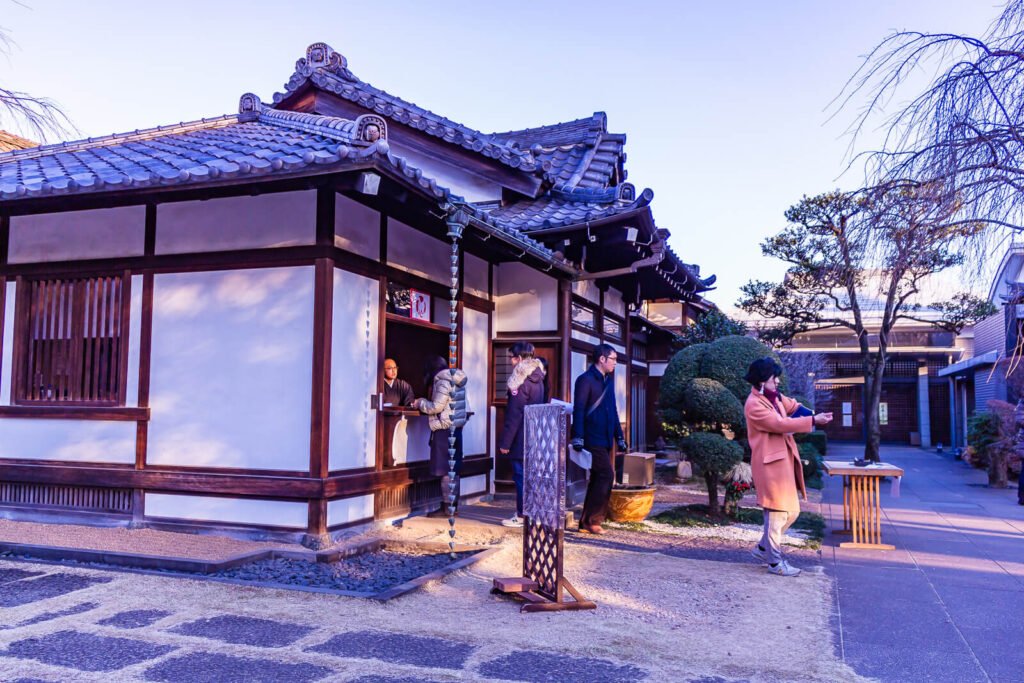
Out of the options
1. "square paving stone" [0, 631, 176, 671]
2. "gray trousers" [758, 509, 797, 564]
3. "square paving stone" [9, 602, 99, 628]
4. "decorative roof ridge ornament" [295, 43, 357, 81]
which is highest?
"decorative roof ridge ornament" [295, 43, 357, 81]

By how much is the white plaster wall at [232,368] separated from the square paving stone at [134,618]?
2.06 m

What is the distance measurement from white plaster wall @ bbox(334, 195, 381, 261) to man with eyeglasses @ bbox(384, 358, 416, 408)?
5.33ft

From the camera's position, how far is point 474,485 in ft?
32.9

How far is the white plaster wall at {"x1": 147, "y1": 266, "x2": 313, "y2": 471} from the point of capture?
7.12 m

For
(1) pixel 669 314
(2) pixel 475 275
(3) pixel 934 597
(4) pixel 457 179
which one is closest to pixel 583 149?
(4) pixel 457 179

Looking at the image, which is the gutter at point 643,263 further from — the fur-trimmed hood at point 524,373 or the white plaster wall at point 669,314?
the white plaster wall at point 669,314

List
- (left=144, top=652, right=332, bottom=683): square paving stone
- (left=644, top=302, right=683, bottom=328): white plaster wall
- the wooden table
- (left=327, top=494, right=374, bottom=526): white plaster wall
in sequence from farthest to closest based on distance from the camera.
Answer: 1. (left=644, top=302, right=683, bottom=328): white plaster wall
2. the wooden table
3. (left=327, top=494, right=374, bottom=526): white plaster wall
4. (left=144, top=652, right=332, bottom=683): square paving stone

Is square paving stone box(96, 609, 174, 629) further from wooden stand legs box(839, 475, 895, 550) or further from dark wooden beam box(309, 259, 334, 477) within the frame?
wooden stand legs box(839, 475, 895, 550)

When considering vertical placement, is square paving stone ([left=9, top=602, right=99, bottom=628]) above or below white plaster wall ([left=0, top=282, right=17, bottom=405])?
below

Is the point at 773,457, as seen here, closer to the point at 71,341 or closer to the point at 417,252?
the point at 417,252

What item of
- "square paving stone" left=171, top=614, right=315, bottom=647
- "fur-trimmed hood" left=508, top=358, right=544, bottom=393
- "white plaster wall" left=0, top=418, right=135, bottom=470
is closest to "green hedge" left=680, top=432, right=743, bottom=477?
"fur-trimmed hood" left=508, top=358, right=544, bottom=393

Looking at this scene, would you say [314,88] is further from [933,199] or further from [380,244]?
[933,199]

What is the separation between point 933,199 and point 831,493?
9851 mm

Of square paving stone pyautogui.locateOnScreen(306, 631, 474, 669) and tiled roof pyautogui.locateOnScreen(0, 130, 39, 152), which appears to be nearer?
square paving stone pyautogui.locateOnScreen(306, 631, 474, 669)
